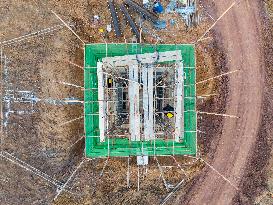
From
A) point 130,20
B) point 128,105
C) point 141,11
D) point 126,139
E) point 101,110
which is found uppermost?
point 141,11

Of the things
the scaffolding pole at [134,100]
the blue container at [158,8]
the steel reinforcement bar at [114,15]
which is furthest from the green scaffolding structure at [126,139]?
the scaffolding pole at [134,100]

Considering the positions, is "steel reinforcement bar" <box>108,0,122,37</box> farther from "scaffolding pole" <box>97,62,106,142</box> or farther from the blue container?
"scaffolding pole" <box>97,62,106,142</box>

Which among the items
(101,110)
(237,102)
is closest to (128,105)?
(101,110)

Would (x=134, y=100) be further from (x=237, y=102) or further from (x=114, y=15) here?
(x=237, y=102)

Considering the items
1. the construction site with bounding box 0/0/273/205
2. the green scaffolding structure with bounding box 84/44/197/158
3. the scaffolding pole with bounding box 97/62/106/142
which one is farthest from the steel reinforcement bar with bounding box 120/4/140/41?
the scaffolding pole with bounding box 97/62/106/142

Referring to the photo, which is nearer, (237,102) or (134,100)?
(134,100)
